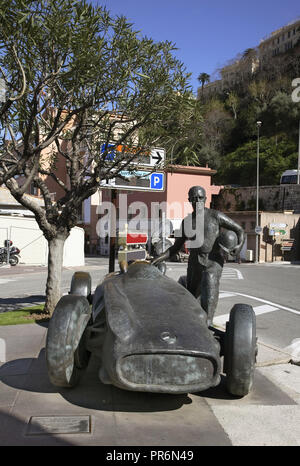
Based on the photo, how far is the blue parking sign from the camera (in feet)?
32.0

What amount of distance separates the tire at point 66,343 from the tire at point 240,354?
1.33 metres

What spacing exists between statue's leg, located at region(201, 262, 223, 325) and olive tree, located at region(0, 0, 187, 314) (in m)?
2.51

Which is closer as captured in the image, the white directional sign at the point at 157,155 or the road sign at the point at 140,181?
the white directional sign at the point at 157,155

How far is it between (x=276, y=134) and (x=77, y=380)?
59.0 meters

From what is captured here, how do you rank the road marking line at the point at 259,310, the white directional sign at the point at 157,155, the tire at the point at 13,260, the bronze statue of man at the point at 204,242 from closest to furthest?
1. the bronze statue of man at the point at 204,242
2. the road marking line at the point at 259,310
3. the white directional sign at the point at 157,155
4. the tire at the point at 13,260

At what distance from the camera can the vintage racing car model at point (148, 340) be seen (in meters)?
3.32

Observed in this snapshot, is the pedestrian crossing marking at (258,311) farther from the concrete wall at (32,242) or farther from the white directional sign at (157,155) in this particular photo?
the concrete wall at (32,242)

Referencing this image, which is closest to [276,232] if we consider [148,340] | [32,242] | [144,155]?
[32,242]

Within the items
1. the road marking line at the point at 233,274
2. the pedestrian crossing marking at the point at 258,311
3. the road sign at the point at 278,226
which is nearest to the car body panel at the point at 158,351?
the pedestrian crossing marking at the point at 258,311

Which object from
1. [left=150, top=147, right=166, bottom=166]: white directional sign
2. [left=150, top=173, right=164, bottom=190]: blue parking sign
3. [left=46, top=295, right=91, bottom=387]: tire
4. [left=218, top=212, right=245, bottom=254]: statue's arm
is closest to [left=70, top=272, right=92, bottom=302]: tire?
[left=46, top=295, right=91, bottom=387]: tire

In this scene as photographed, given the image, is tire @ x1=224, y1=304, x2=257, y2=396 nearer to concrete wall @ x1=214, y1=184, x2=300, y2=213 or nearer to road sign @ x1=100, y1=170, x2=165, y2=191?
road sign @ x1=100, y1=170, x2=165, y2=191

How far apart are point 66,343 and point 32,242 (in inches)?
911

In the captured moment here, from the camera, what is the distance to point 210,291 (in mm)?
4961

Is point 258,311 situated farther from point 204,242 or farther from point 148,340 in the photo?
point 148,340
